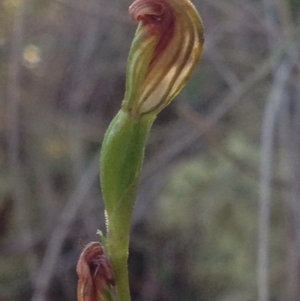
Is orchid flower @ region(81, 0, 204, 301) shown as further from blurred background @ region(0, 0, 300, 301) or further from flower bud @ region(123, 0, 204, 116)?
blurred background @ region(0, 0, 300, 301)

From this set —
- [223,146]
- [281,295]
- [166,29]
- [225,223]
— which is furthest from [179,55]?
[281,295]

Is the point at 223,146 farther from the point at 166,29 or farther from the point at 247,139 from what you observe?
the point at 166,29

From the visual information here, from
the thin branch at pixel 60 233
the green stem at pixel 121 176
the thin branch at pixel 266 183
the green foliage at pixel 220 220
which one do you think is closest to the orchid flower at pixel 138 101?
the green stem at pixel 121 176

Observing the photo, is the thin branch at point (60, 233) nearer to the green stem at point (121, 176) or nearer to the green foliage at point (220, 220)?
the green foliage at point (220, 220)

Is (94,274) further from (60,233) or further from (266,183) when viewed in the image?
(60,233)

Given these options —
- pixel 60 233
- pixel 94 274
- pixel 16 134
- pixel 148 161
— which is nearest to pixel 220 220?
pixel 148 161
